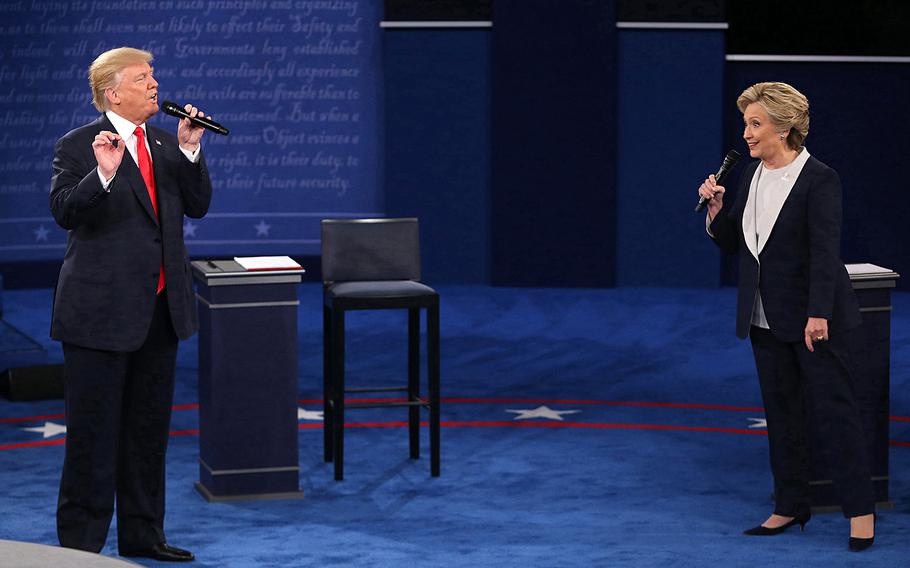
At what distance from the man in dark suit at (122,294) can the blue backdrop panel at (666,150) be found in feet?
23.1

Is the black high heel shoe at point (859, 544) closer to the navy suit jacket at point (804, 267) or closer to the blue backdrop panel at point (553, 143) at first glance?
the navy suit jacket at point (804, 267)

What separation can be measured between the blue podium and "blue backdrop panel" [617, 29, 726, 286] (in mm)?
6228

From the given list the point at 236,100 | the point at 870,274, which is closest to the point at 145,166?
the point at 870,274

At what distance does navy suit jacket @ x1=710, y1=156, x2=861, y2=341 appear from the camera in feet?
15.7

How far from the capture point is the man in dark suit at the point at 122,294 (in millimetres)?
4484

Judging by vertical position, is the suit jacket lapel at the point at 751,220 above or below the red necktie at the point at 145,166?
below

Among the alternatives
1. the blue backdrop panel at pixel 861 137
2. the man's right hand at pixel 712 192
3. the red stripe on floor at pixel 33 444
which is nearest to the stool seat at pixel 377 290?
the man's right hand at pixel 712 192

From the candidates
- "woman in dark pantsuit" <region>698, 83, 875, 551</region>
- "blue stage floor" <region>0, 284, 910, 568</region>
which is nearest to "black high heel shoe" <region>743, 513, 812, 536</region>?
"blue stage floor" <region>0, 284, 910, 568</region>

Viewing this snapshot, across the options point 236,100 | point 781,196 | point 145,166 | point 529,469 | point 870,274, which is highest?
Result: point 236,100

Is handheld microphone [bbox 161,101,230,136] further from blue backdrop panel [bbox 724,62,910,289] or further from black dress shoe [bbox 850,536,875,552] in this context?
blue backdrop panel [bbox 724,62,910,289]

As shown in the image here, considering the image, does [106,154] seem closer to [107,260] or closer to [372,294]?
[107,260]

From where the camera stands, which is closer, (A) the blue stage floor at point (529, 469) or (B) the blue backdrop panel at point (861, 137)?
(A) the blue stage floor at point (529, 469)

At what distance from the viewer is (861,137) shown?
11.4 meters

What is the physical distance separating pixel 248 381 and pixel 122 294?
1105 mm
